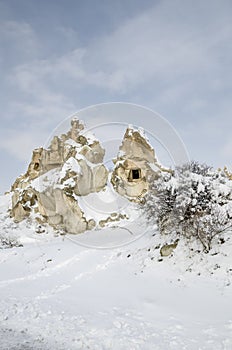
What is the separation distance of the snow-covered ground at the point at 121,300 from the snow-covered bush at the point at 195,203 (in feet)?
3.23

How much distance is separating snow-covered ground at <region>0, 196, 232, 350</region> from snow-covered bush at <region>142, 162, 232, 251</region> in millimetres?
984

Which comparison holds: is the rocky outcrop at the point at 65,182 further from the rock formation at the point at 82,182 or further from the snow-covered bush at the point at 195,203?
the snow-covered bush at the point at 195,203

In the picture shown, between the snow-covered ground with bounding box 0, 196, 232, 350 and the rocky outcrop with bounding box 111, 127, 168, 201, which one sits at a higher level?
the rocky outcrop with bounding box 111, 127, 168, 201

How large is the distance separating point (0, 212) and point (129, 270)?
154ft

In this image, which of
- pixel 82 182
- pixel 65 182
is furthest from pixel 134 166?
pixel 65 182

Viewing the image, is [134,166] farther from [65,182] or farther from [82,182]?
[65,182]

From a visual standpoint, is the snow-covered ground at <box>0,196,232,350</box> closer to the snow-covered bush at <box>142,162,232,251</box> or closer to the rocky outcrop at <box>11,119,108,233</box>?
the snow-covered bush at <box>142,162,232,251</box>

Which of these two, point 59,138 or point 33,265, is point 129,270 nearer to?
point 33,265

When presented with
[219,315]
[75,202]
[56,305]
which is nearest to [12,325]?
[56,305]

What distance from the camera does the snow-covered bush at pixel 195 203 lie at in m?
13.0

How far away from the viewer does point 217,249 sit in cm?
1312

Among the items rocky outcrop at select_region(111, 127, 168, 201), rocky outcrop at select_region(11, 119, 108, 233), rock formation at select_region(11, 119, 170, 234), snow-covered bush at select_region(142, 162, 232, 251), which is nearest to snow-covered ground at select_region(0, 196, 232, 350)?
snow-covered bush at select_region(142, 162, 232, 251)

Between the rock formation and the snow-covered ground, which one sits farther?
the rock formation

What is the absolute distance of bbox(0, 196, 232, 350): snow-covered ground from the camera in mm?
6223
